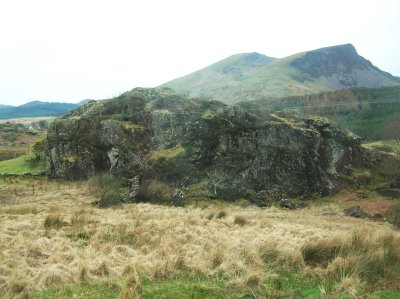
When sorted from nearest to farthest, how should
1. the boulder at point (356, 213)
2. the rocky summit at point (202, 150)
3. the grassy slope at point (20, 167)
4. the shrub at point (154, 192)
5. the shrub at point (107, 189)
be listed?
the boulder at point (356, 213) < the shrub at point (107, 189) < the shrub at point (154, 192) < the rocky summit at point (202, 150) < the grassy slope at point (20, 167)

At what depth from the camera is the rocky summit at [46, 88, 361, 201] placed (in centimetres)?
3375

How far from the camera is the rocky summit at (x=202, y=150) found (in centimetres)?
3375

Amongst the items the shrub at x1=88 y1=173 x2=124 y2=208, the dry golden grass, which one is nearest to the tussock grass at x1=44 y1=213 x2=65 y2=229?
the dry golden grass

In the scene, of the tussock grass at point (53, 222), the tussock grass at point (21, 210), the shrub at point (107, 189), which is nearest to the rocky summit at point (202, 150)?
the shrub at point (107, 189)

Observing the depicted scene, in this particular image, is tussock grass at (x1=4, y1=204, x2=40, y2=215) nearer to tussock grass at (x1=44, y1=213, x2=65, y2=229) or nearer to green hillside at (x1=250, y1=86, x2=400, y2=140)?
tussock grass at (x1=44, y1=213, x2=65, y2=229)

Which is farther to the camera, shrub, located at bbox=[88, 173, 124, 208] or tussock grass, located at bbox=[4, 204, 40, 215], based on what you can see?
shrub, located at bbox=[88, 173, 124, 208]

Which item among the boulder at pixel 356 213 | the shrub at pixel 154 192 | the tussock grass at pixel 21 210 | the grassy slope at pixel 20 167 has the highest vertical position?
the tussock grass at pixel 21 210

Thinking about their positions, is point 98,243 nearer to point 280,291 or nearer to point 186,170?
point 280,291

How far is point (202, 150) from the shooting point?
3600cm

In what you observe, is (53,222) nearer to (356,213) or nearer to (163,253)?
(163,253)

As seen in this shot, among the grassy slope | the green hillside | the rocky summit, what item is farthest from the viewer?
the green hillside

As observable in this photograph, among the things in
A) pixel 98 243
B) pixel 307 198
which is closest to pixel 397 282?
pixel 98 243

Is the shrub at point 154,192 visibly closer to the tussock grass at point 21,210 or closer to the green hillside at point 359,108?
the tussock grass at point 21,210

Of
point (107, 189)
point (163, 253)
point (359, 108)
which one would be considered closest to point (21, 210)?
point (107, 189)
